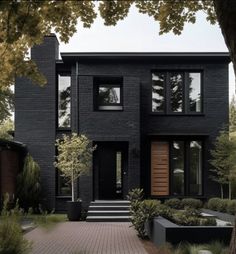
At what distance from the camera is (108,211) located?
824 inches

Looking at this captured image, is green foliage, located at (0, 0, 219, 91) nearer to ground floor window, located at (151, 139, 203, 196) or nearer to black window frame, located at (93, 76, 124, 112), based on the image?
black window frame, located at (93, 76, 124, 112)

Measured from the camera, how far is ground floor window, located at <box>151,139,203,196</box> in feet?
75.6

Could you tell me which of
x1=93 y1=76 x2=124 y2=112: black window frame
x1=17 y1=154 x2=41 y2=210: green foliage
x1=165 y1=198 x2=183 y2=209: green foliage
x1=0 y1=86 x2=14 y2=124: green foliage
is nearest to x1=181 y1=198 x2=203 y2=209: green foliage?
x1=165 y1=198 x2=183 y2=209: green foliage

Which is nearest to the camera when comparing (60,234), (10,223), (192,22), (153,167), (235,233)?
(235,233)

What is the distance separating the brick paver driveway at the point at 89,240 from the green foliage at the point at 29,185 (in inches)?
160

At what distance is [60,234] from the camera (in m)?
15.7

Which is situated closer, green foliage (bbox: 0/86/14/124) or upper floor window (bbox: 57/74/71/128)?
upper floor window (bbox: 57/74/71/128)

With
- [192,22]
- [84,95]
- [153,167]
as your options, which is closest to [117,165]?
[153,167]

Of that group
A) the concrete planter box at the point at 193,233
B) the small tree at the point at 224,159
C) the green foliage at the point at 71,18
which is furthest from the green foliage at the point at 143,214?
the small tree at the point at 224,159

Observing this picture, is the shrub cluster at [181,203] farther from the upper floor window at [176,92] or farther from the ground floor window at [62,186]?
the ground floor window at [62,186]

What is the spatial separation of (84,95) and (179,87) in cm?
429

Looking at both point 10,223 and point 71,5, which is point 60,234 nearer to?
point 10,223

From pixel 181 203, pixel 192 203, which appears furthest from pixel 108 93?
pixel 192 203

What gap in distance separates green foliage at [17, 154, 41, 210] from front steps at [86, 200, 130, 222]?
245 centimetres
